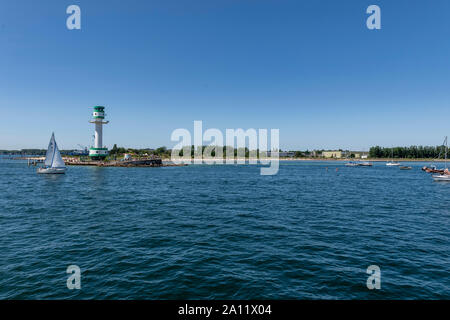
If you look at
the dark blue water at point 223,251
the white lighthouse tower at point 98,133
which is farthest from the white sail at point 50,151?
the white lighthouse tower at point 98,133

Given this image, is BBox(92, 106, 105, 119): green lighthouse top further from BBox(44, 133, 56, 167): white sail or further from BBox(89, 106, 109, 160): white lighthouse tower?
BBox(44, 133, 56, 167): white sail

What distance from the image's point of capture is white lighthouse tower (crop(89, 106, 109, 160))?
148 m

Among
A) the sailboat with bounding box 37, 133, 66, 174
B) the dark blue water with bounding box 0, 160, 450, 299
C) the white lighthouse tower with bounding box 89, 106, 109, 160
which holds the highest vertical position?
the white lighthouse tower with bounding box 89, 106, 109, 160

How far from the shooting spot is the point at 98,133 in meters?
148

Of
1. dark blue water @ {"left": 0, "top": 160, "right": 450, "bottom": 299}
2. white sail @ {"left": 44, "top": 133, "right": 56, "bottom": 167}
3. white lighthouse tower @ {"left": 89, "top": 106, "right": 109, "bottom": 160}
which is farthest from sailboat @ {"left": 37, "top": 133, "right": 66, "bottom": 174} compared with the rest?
white lighthouse tower @ {"left": 89, "top": 106, "right": 109, "bottom": 160}

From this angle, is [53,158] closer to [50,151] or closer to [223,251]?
[50,151]

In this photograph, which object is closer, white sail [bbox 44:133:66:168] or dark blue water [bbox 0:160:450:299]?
dark blue water [bbox 0:160:450:299]

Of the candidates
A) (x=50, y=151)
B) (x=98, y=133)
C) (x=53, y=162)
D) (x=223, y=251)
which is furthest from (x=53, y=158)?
(x=223, y=251)

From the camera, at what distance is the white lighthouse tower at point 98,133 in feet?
484

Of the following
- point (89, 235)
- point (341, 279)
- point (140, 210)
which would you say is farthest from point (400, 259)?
point (140, 210)

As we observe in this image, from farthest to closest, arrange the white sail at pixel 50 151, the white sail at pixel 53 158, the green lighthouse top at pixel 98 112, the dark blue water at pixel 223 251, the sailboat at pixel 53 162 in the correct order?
the green lighthouse top at pixel 98 112, the sailboat at pixel 53 162, the white sail at pixel 53 158, the white sail at pixel 50 151, the dark blue water at pixel 223 251

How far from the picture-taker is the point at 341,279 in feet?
48.7

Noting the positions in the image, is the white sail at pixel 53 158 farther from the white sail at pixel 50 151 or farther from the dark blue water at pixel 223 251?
the dark blue water at pixel 223 251
